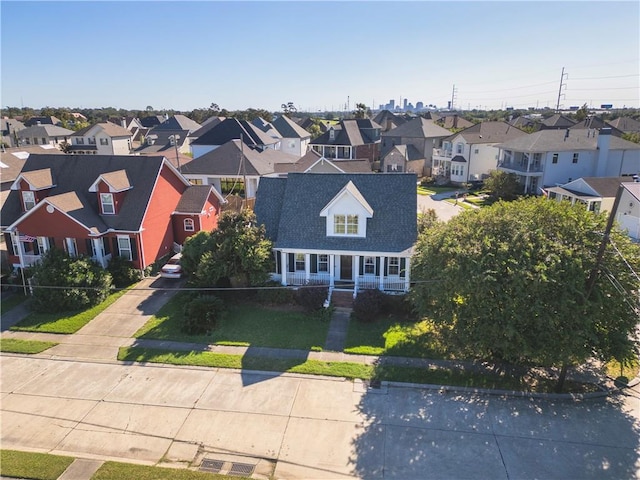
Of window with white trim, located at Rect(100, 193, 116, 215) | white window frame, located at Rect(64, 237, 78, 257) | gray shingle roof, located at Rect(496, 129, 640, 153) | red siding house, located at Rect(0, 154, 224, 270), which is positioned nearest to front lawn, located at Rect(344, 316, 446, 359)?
red siding house, located at Rect(0, 154, 224, 270)

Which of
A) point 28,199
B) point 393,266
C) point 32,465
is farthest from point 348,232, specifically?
point 28,199

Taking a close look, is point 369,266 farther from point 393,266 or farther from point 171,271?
point 171,271

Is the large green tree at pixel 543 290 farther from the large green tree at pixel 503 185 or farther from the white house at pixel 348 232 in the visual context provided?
the large green tree at pixel 503 185

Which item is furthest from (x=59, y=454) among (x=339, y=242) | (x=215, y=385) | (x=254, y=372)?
(x=339, y=242)

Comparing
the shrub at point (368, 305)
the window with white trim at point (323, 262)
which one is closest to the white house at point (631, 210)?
the shrub at point (368, 305)

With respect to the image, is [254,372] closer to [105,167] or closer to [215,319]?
[215,319]

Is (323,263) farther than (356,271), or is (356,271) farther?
(323,263)
